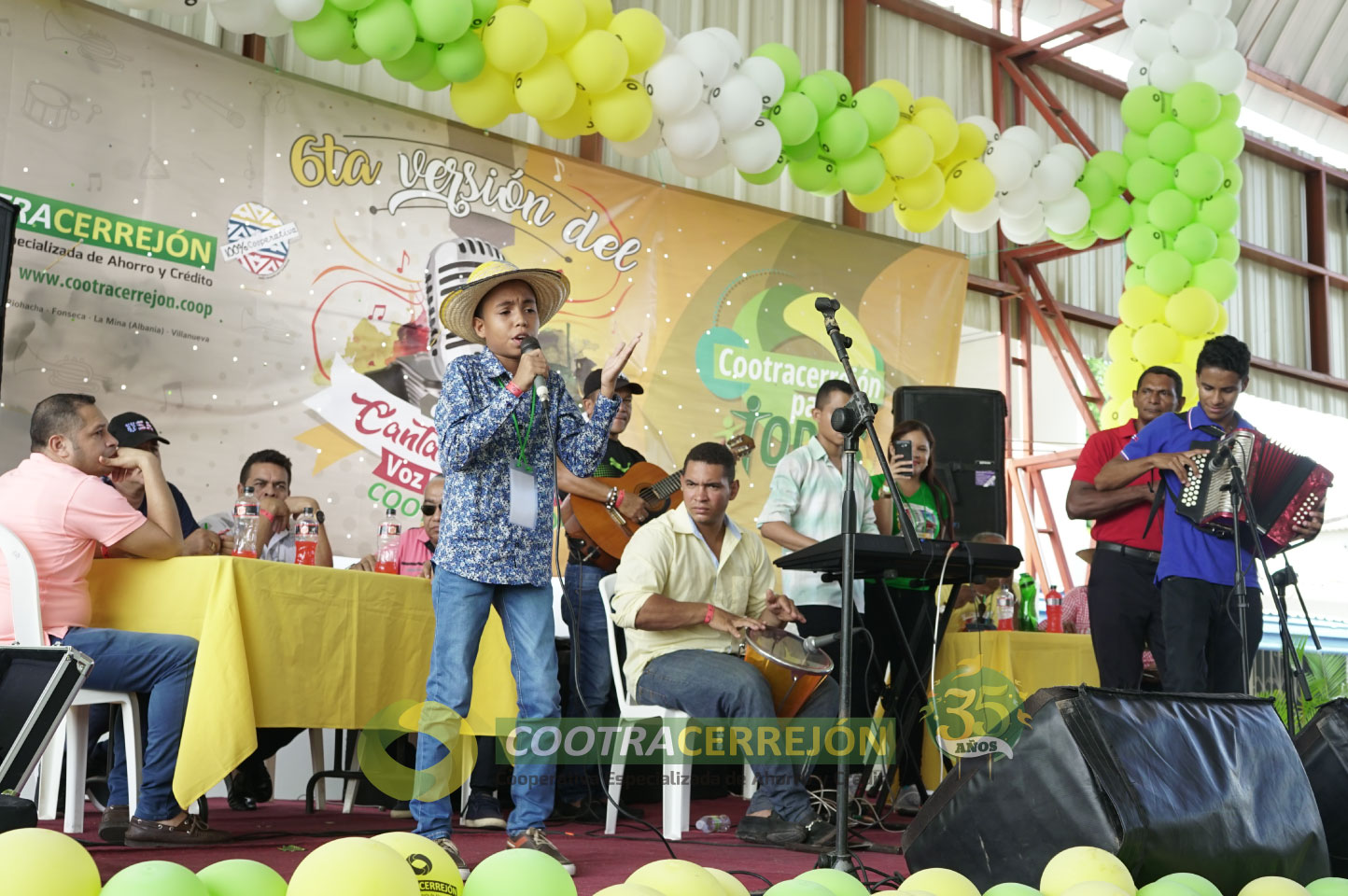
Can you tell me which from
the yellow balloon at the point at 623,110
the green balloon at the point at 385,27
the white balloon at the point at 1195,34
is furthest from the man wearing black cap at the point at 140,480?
the white balloon at the point at 1195,34

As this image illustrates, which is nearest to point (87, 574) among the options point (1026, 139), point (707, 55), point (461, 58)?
point (461, 58)

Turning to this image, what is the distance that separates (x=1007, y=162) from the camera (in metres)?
6.05

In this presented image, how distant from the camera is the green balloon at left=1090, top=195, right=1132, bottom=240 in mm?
6598

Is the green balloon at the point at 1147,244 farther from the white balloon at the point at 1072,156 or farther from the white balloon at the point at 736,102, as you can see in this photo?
the white balloon at the point at 736,102

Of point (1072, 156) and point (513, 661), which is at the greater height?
point (1072, 156)

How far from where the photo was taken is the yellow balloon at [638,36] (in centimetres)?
482

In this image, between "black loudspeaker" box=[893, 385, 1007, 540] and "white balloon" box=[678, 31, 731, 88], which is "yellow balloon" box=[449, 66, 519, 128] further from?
"black loudspeaker" box=[893, 385, 1007, 540]

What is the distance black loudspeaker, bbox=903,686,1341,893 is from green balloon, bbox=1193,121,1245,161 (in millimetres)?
4959

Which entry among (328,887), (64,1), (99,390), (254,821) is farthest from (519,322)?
(64,1)

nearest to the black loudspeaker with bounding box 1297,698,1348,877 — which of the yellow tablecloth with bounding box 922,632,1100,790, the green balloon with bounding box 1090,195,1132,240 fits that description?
the yellow tablecloth with bounding box 922,632,1100,790

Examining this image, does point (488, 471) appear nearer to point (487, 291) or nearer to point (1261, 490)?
point (487, 291)

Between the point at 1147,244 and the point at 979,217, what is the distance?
1079 millimetres

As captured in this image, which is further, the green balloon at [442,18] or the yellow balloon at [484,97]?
the yellow balloon at [484,97]

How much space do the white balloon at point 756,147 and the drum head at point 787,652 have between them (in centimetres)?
253
